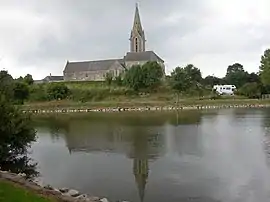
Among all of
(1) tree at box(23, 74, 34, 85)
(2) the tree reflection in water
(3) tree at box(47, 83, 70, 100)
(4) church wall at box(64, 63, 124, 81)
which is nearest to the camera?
(2) the tree reflection in water

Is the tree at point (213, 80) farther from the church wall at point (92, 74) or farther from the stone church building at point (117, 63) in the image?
the church wall at point (92, 74)

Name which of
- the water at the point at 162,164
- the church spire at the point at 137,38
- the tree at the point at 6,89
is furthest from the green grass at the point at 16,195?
the church spire at the point at 137,38

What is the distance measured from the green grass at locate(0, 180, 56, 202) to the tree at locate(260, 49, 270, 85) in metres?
99.5

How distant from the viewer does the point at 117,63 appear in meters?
150

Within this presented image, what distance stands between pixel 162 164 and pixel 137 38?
131 meters

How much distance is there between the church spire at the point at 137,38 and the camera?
523 ft

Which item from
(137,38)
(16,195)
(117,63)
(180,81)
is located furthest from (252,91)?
(16,195)

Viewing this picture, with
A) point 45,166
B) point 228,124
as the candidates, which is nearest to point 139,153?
point 45,166

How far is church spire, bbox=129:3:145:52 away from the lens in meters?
160

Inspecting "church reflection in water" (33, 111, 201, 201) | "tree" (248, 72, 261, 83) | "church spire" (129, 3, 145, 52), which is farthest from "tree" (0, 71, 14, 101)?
"church spire" (129, 3, 145, 52)

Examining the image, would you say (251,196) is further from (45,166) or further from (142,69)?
(142,69)

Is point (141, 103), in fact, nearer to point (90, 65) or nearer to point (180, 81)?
point (180, 81)

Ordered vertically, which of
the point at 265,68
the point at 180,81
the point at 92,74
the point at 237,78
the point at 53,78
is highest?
the point at 92,74

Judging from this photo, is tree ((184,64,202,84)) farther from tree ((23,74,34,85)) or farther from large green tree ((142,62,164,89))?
tree ((23,74,34,85))
